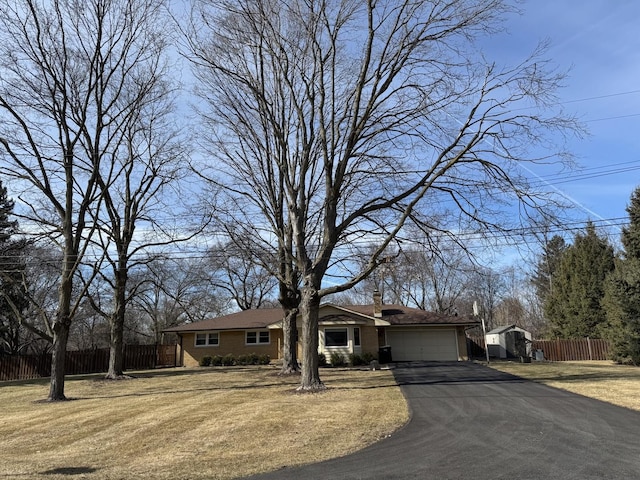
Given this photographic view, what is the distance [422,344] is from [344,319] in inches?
235

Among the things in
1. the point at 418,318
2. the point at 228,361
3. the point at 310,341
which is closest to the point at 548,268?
the point at 418,318

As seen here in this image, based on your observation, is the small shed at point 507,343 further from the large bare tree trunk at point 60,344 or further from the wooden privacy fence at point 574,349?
the large bare tree trunk at point 60,344

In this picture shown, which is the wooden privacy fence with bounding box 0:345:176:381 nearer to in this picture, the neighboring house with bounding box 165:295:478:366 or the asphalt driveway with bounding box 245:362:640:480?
the neighboring house with bounding box 165:295:478:366

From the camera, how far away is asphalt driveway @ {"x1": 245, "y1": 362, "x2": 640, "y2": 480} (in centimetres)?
579

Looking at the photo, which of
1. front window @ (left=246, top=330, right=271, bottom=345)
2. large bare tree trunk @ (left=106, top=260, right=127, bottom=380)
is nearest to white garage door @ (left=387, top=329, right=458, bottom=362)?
front window @ (left=246, top=330, right=271, bottom=345)

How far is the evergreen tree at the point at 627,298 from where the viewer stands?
912 inches

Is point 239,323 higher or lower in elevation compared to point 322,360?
Answer: higher

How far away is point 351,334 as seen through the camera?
92.8ft

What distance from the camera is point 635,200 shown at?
992 inches

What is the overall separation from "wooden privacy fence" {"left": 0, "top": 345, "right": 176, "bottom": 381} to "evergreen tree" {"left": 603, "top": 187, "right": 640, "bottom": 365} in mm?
28409

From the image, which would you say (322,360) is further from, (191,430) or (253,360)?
(191,430)

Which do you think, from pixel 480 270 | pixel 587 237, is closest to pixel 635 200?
pixel 587 237

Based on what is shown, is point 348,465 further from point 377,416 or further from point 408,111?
point 408,111

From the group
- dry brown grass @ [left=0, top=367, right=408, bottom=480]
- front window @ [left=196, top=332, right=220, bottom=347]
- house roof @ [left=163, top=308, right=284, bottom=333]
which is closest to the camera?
dry brown grass @ [left=0, top=367, right=408, bottom=480]
